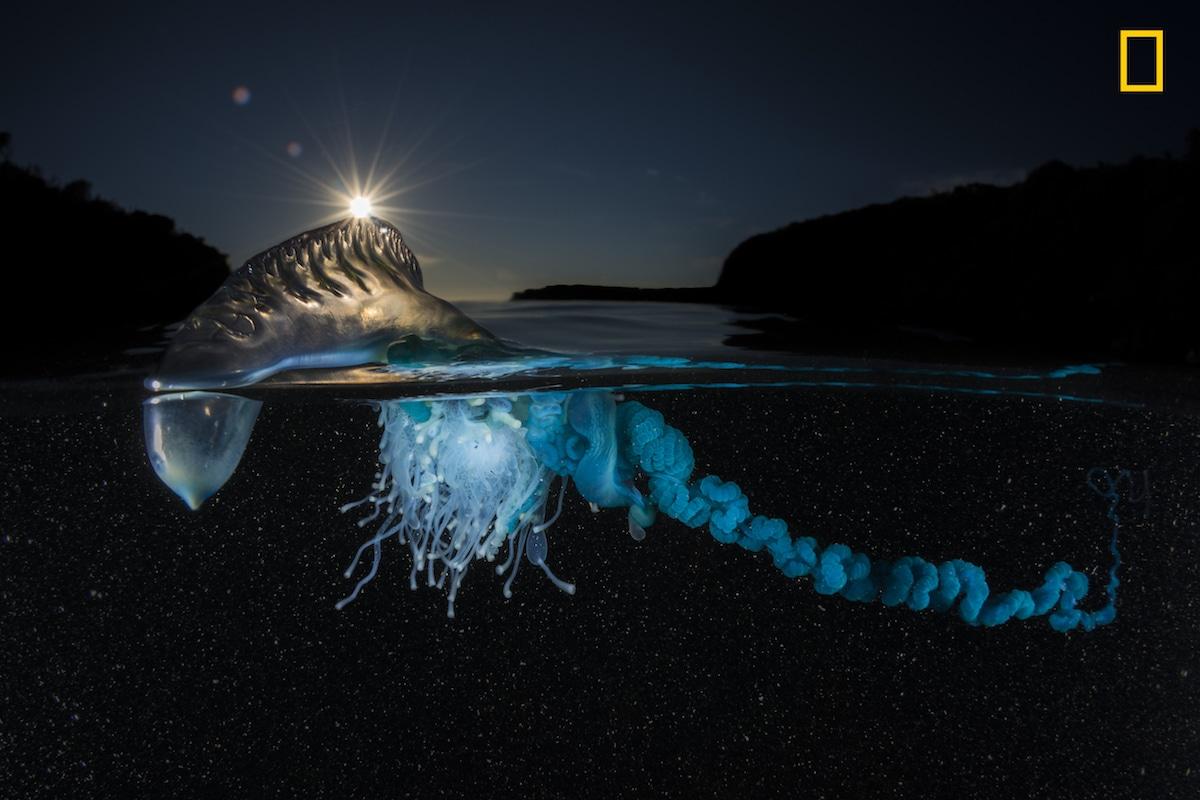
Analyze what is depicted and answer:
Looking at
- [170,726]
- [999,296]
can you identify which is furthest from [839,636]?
[170,726]

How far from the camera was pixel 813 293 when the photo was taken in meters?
2.53

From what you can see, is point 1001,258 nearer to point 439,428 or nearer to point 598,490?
point 598,490

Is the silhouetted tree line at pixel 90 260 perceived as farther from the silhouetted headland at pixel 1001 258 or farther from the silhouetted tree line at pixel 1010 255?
the silhouetted tree line at pixel 1010 255

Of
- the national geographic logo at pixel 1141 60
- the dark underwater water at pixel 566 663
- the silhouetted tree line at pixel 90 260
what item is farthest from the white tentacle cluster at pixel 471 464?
the national geographic logo at pixel 1141 60

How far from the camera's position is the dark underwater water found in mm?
4531

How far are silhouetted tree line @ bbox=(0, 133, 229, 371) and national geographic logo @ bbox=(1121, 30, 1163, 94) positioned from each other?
2.61 m

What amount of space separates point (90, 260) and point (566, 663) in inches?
129

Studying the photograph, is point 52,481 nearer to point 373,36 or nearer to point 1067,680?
point 373,36

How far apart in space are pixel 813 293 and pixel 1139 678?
4.06 metres

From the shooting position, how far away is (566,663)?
15.8 ft

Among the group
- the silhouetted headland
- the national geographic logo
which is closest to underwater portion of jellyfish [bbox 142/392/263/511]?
the silhouetted headland

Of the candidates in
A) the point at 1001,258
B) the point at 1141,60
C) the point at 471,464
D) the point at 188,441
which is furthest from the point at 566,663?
the point at 1141,60

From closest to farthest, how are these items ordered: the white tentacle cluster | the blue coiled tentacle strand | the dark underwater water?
the blue coiled tentacle strand, the white tentacle cluster, the dark underwater water

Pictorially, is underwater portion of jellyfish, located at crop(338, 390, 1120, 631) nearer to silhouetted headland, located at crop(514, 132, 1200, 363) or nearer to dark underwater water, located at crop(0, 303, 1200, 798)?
Result: silhouetted headland, located at crop(514, 132, 1200, 363)
